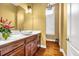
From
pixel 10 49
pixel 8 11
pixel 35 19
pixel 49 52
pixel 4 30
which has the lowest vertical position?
pixel 49 52

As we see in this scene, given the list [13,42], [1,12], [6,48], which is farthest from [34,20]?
[6,48]

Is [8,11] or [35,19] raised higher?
[8,11]

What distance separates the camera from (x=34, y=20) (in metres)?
4.24

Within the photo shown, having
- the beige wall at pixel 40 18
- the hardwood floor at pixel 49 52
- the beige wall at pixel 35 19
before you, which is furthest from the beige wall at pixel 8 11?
the beige wall at pixel 40 18

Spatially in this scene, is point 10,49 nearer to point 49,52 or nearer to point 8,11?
point 8,11

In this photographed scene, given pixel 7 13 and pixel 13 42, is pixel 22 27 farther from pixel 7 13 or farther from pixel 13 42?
pixel 13 42

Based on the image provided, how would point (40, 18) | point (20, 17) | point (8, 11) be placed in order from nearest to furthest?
point (8, 11)
point (20, 17)
point (40, 18)

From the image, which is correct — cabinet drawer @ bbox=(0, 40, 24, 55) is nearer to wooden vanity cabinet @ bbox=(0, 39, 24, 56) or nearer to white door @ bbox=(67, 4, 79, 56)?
wooden vanity cabinet @ bbox=(0, 39, 24, 56)

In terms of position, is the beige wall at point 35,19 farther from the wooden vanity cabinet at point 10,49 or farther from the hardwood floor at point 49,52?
the wooden vanity cabinet at point 10,49

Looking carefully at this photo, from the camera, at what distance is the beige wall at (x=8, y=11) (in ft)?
8.87

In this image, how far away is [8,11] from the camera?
9.41 ft

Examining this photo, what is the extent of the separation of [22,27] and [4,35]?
5.32 feet

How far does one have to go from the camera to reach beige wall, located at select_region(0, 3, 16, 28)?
Answer: 270 centimetres

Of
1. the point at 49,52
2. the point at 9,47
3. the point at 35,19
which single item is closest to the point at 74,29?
the point at 9,47
